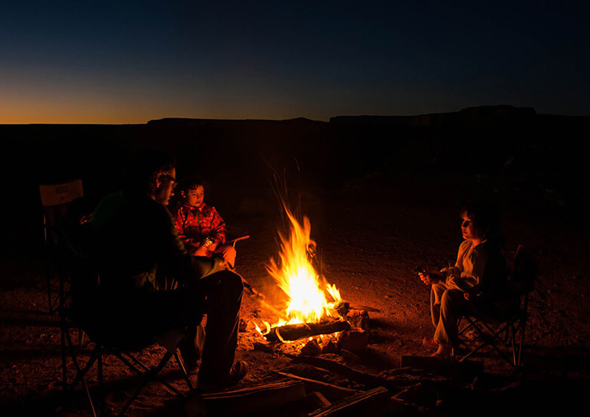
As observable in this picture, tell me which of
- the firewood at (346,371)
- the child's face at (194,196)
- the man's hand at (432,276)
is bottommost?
the firewood at (346,371)

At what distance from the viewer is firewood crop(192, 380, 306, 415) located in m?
2.71

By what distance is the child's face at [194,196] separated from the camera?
4598 millimetres

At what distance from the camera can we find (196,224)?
4789mm

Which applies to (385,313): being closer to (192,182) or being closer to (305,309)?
(305,309)

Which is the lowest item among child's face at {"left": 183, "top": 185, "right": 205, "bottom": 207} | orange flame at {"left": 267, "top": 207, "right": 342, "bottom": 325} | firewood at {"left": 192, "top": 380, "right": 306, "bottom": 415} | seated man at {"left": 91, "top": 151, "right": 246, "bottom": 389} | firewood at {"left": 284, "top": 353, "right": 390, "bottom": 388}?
firewood at {"left": 284, "top": 353, "right": 390, "bottom": 388}

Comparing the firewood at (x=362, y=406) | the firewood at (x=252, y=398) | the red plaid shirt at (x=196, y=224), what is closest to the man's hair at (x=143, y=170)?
the firewood at (x=252, y=398)

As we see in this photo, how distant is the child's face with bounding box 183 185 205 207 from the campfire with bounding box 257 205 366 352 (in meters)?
1.20

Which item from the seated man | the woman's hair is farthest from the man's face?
the woman's hair

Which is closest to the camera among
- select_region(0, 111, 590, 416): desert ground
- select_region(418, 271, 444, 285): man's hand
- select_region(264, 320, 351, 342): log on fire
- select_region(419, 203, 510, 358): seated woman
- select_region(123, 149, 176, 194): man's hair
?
select_region(123, 149, 176, 194): man's hair

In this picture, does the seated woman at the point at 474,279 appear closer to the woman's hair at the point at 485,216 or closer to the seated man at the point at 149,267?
the woman's hair at the point at 485,216

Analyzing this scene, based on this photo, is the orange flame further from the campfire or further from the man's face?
the man's face

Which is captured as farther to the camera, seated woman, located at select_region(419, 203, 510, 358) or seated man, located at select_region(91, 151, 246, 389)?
seated woman, located at select_region(419, 203, 510, 358)

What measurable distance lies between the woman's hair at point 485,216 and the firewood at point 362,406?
160cm

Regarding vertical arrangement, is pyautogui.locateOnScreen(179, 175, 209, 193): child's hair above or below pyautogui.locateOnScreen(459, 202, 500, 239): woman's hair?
above
